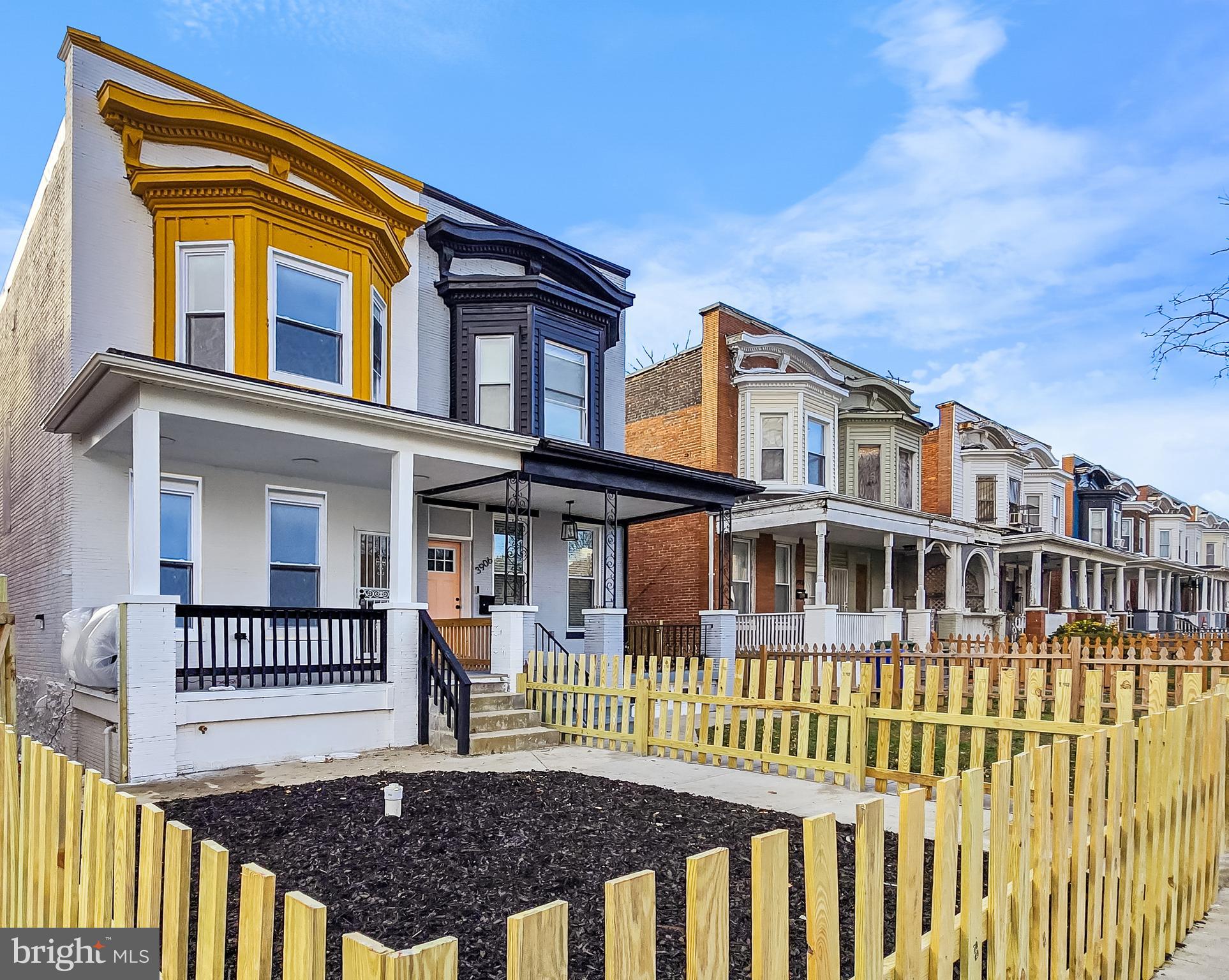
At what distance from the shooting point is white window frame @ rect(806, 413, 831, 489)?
2292 centimetres

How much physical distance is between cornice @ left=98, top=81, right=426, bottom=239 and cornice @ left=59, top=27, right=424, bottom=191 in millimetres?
79

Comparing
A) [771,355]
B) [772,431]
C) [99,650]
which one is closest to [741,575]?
[772,431]

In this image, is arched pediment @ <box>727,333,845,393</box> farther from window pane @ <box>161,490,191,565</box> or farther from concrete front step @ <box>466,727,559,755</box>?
window pane @ <box>161,490,191,565</box>

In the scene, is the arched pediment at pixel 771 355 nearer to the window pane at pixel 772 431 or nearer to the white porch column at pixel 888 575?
the window pane at pixel 772 431

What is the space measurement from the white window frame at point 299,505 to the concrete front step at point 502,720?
370cm

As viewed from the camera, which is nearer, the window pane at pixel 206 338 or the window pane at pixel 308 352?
the window pane at pixel 206 338

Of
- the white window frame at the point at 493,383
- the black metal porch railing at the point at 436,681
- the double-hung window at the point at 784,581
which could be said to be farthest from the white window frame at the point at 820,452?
the black metal porch railing at the point at 436,681

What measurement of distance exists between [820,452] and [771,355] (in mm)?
3120

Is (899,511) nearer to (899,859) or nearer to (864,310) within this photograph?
(899,859)

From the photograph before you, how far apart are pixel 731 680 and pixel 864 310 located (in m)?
53.6

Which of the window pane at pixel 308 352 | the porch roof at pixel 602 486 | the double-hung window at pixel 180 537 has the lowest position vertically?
the double-hung window at pixel 180 537

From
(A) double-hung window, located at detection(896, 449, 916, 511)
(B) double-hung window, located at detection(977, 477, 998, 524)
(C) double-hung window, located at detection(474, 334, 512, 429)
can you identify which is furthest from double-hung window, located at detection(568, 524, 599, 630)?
(B) double-hung window, located at detection(977, 477, 998, 524)

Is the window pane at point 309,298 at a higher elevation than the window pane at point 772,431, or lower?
higher

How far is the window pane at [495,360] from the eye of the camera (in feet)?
51.1
